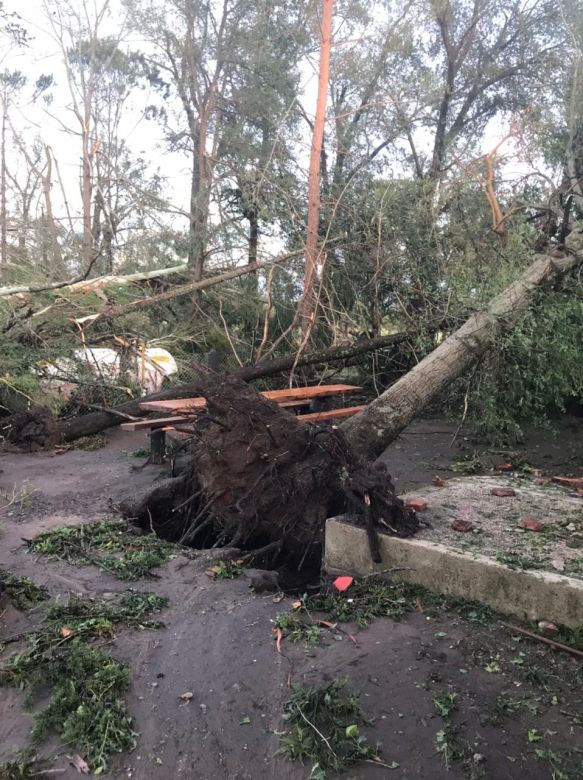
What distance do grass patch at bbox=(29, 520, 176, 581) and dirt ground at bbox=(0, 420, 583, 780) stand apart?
0.14 metres

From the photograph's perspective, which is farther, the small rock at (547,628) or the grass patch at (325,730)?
the small rock at (547,628)

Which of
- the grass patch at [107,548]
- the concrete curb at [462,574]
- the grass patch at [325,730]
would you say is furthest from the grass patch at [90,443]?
the grass patch at [325,730]

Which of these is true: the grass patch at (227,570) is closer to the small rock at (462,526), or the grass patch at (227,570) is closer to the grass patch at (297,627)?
the grass patch at (297,627)

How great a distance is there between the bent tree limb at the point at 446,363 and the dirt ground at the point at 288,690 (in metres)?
2.01

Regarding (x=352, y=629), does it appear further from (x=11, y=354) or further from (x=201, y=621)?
(x=11, y=354)

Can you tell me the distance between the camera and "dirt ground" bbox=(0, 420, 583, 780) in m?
2.30

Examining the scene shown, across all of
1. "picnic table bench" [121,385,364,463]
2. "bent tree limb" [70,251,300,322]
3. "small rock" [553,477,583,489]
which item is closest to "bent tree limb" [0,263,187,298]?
"bent tree limb" [70,251,300,322]

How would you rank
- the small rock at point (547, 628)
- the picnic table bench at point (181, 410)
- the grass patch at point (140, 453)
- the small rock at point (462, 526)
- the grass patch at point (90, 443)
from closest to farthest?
the small rock at point (547, 628) < the small rock at point (462, 526) < the picnic table bench at point (181, 410) < the grass patch at point (140, 453) < the grass patch at point (90, 443)

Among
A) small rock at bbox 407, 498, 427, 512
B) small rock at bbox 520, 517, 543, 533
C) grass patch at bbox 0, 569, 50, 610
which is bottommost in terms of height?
grass patch at bbox 0, 569, 50, 610

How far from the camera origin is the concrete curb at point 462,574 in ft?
10.2

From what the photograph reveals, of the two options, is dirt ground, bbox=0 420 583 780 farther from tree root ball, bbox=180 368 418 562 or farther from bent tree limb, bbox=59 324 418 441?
bent tree limb, bbox=59 324 418 441

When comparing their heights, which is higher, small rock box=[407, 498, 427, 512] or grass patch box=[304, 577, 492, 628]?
small rock box=[407, 498, 427, 512]

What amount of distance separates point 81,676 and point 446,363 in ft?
14.7

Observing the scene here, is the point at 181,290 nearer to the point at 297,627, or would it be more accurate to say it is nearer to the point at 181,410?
the point at 181,410
